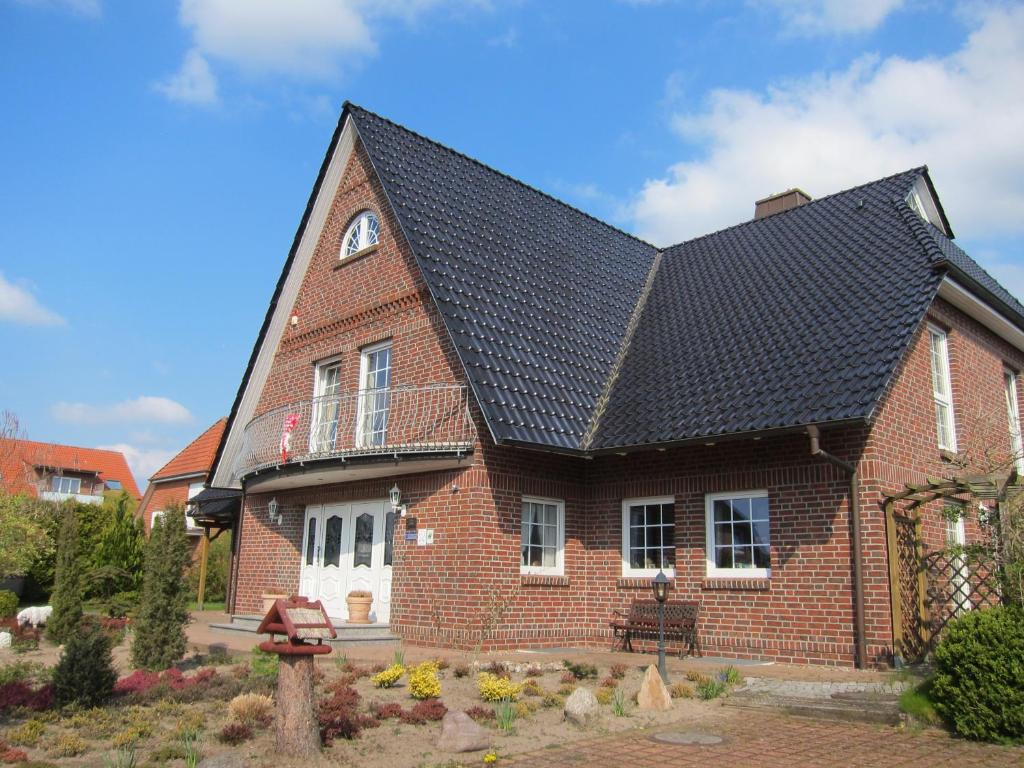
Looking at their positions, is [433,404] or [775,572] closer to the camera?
[775,572]

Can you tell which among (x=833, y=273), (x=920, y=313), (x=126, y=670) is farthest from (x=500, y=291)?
(x=126, y=670)

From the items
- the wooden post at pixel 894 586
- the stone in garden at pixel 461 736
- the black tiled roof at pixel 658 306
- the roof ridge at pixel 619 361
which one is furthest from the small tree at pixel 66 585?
the wooden post at pixel 894 586

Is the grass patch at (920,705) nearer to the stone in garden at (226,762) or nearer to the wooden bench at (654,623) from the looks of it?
the wooden bench at (654,623)

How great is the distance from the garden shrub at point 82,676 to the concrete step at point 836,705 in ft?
20.0

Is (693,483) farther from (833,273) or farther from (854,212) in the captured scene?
(854,212)

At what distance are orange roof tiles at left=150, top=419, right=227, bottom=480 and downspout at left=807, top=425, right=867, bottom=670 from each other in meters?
26.2

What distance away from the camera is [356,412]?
596 inches

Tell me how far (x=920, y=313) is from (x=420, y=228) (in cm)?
761

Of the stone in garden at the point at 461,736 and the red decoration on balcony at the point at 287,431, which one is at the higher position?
the red decoration on balcony at the point at 287,431

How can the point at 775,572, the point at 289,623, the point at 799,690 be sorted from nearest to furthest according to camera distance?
1. the point at 289,623
2. the point at 799,690
3. the point at 775,572

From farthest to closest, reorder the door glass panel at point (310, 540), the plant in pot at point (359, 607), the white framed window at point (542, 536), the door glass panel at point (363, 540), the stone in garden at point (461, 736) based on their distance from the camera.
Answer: the door glass panel at point (310, 540) → the door glass panel at point (363, 540) → the plant in pot at point (359, 607) → the white framed window at point (542, 536) → the stone in garden at point (461, 736)

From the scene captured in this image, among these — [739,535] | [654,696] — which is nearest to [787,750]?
[654,696]

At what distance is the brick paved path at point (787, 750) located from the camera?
6.50 metres

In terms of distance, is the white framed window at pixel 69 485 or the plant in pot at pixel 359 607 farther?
the white framed window at pixel 69 485
